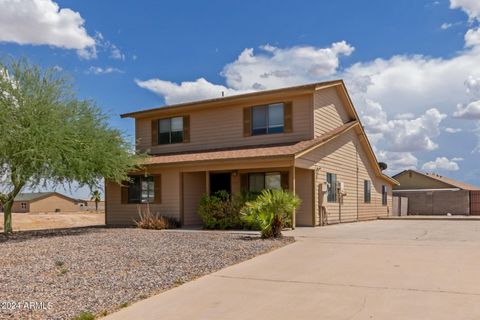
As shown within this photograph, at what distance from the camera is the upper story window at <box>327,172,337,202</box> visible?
19472 millimetres

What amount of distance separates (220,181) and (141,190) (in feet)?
12.4

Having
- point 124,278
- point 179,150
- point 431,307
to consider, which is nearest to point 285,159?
point 179,150

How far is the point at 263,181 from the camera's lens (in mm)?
19047

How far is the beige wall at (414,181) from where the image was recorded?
131 ft

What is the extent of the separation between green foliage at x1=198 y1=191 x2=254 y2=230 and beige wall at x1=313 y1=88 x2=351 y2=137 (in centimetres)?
434

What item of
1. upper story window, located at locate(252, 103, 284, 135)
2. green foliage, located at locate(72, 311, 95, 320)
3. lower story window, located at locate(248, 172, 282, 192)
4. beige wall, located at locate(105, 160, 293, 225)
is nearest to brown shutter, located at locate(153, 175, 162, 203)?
beige wall, located at locate(105, 160, 293, 225)

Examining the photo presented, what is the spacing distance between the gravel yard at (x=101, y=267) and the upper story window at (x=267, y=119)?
22.9 feet

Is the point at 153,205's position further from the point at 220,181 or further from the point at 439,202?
the point at 439,202

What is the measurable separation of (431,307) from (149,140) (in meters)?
18.8

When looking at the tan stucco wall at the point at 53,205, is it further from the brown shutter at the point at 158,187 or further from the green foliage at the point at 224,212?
the green foliage at the point at 224,212

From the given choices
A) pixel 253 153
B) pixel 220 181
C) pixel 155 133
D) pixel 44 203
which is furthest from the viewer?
pixel 44 203

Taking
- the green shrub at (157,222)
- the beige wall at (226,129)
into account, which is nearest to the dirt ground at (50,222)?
the beige wall at (226,129)

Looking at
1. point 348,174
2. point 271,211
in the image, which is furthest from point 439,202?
point 271,211

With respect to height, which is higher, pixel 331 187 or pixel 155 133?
pixel 155 133
